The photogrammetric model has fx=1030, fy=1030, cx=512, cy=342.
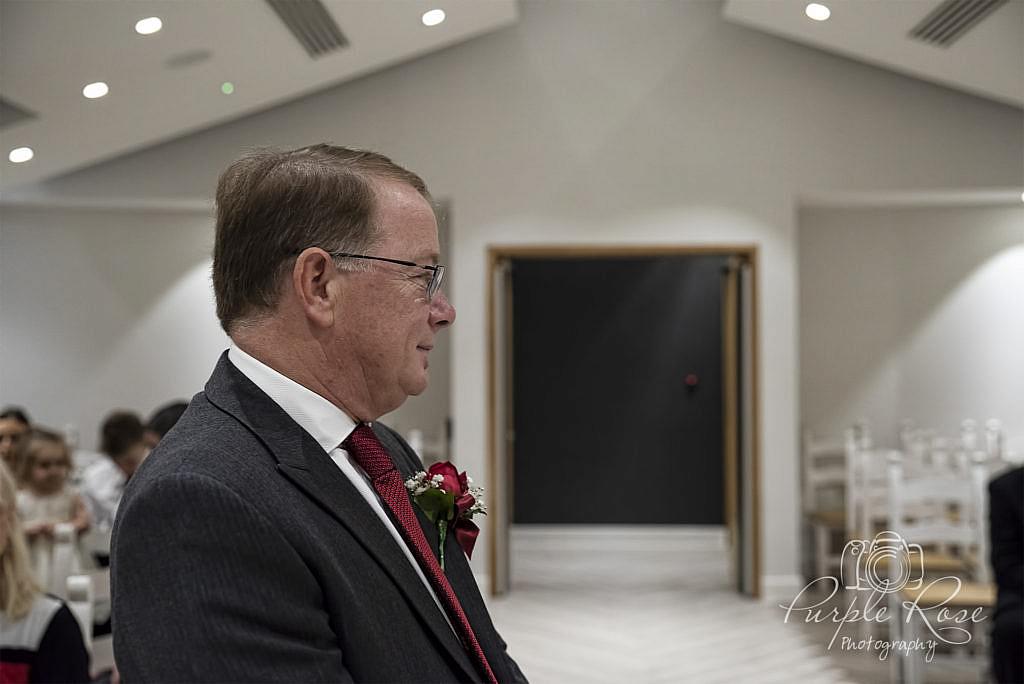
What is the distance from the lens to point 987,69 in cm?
273

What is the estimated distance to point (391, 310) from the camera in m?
1.04

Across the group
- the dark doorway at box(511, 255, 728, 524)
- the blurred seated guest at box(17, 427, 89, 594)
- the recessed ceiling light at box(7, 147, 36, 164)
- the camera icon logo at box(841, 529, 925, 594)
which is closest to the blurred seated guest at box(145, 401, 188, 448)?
the blurred seated guest at box(17, 427, 89, 594)

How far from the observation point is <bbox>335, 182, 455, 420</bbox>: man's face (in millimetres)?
1035

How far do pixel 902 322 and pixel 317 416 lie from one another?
633 cm

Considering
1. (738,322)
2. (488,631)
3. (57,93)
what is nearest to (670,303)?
(738,322)

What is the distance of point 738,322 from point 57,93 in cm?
402

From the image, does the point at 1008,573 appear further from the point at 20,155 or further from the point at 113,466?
the point at 20,155

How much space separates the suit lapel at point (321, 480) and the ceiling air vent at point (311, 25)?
2.44m

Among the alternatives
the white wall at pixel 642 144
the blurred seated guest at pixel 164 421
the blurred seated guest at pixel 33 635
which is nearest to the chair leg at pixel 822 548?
the white wall at pixel 642 144

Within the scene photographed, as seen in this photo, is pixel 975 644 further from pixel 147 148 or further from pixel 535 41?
pixel 147 148

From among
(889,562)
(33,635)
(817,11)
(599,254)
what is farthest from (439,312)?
(599,254)

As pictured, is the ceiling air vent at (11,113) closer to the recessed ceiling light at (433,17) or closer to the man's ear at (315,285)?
Result: the recessed ceiling light at (433,17)

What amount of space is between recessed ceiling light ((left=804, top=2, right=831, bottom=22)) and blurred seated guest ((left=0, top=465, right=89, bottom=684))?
1.78 meters

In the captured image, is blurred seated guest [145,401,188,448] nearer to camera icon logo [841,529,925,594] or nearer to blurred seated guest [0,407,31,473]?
blurred seated guest [0,407,31,473]
